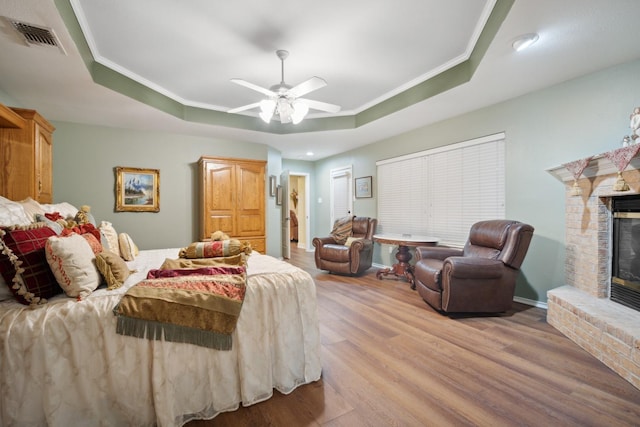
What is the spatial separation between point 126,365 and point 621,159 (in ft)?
11.9

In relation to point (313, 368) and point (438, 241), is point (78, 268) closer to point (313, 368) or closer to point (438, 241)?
point (313, 368)

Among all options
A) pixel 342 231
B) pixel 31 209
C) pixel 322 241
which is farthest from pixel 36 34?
pixel 342 231

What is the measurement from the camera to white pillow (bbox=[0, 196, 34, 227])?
164 centimetres

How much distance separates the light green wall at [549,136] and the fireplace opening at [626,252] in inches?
20.7

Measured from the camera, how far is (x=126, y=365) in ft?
4.48

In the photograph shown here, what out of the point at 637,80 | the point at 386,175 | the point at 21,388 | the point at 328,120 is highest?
the point at 328,120

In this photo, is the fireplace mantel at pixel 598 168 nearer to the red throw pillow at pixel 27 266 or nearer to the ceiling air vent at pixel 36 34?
the red throw pillow at pixel 27 266

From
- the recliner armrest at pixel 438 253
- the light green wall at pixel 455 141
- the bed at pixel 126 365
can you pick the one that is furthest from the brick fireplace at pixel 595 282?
the bed at pixel 126 365

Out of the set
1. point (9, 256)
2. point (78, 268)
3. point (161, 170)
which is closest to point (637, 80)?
point (78, 268)

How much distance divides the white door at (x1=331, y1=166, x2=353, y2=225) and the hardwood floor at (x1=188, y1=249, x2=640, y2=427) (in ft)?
12.3

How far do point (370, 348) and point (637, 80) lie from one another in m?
3.40

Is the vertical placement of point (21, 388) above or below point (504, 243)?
below

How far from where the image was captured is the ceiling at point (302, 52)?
2.15 m

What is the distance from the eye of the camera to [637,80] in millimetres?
2510
